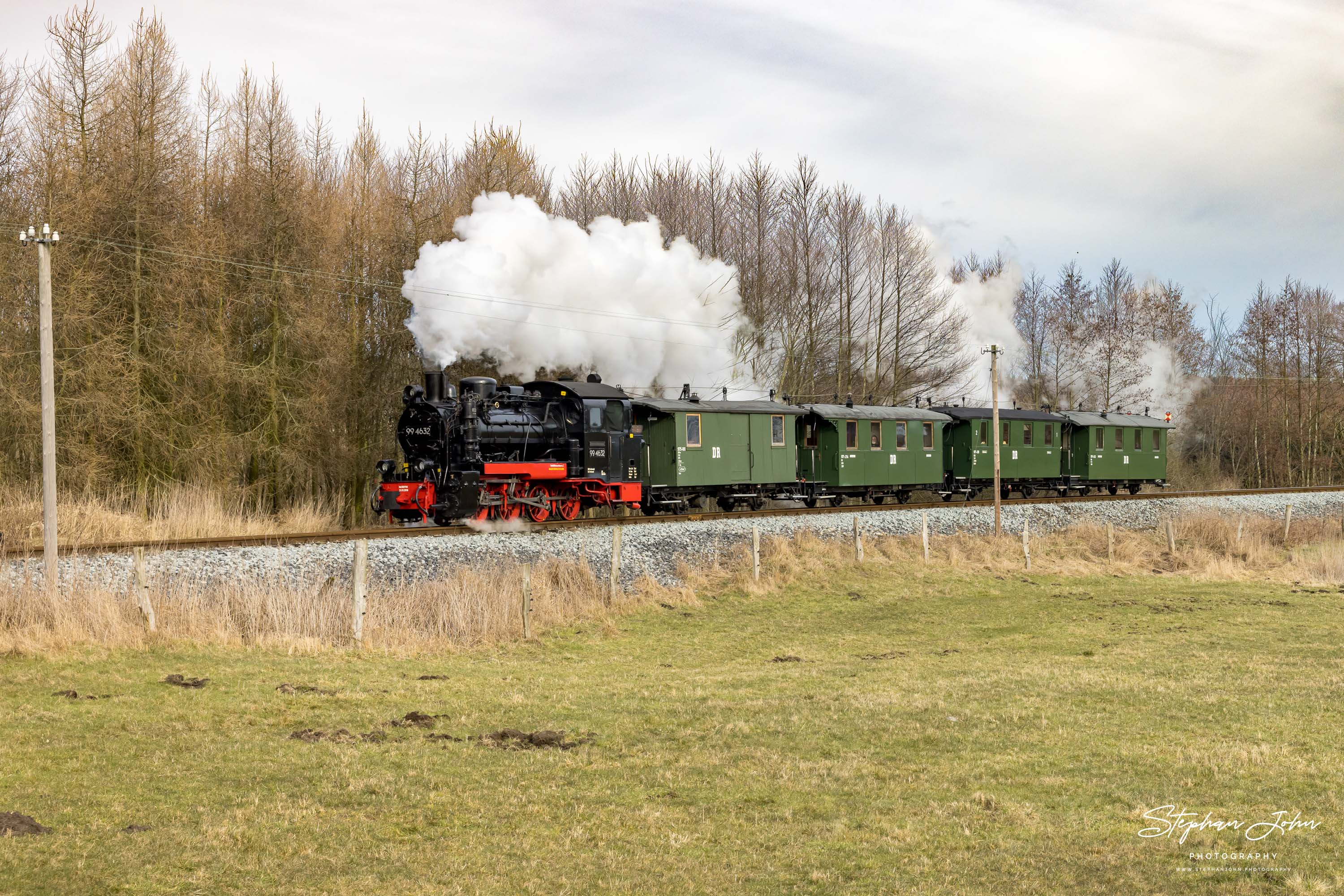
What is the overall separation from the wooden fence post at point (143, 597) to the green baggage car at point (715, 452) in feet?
40.7

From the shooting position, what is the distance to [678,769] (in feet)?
26.1

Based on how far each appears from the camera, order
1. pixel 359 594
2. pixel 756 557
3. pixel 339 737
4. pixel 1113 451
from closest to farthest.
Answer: pixel 339 737 → pixel 359 594 → pixel 756 557 → pixel 1113 451

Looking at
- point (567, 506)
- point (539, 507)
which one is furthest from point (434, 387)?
point (567, 506)

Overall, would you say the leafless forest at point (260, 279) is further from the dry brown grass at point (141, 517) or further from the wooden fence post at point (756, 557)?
the wooden fence post at point (756, 557)

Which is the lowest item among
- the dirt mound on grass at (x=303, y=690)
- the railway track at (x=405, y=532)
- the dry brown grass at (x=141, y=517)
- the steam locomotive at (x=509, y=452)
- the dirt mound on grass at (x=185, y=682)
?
the dirt mound on grass at (x=303, y=690)

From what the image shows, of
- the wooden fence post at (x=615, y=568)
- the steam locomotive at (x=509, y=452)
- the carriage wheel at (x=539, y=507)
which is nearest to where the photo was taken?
the wooden fence post at (x=615, y=568)

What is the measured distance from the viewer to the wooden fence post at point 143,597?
1194cm

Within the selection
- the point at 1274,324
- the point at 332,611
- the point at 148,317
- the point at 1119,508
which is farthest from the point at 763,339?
the point at 1274,324

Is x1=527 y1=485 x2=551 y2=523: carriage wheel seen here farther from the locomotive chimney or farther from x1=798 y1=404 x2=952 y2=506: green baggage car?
x1=798 y1=404 x2=952 y2=506: green baggage car

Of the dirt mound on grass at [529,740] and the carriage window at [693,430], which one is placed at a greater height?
the carriage window at [693,430]

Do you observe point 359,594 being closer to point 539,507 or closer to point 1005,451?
point 539,507

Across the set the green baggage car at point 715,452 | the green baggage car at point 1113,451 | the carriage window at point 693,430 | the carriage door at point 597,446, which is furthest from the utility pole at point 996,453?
the green baggage car at point 1113,451

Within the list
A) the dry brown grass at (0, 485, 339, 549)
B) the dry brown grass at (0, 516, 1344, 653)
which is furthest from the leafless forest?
the dry brown grass at (0, 516, 1344, 653)

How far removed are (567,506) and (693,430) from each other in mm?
3747
